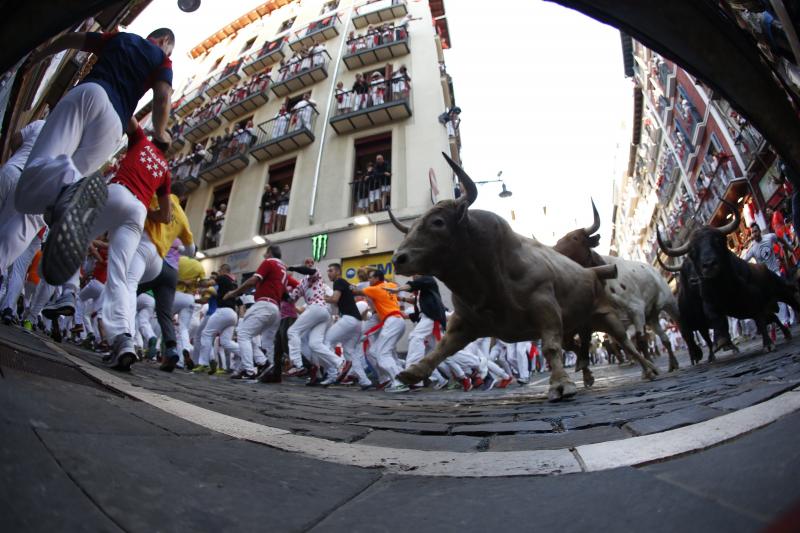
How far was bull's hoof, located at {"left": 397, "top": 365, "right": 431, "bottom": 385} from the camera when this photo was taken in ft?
11.9

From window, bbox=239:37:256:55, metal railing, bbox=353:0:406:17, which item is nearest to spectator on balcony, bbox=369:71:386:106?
metal railing, bbox=353:0:406:17

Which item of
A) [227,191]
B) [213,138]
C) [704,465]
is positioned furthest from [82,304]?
[213,138]

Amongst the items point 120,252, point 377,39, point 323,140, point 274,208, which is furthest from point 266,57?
point 120,252

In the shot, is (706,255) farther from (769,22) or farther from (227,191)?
(227,191)

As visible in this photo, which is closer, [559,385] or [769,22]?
[769,22]

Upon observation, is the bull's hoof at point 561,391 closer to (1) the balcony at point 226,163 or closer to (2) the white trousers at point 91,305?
(2) the white trousers at point 91,305

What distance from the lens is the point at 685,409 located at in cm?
203

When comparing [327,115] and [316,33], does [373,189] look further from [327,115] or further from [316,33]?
[316,33]

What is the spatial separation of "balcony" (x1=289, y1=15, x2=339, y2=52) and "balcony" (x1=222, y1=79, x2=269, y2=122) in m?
2.73

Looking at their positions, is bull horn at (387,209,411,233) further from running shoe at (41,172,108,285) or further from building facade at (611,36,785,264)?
building facade at (611,36,785,264)

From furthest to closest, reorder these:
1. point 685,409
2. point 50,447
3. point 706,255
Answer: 1. point 706,255
2. point 685,409
3. point 50,447

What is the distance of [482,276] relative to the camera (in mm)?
3861

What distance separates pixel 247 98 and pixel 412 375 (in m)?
22.1

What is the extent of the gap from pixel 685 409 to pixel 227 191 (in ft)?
73.3
